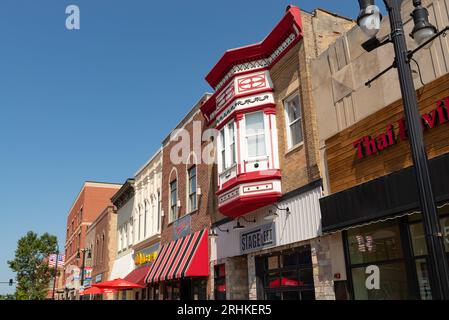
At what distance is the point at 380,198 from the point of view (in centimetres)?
964

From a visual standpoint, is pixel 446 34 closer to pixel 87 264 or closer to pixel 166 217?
pixel 166 217

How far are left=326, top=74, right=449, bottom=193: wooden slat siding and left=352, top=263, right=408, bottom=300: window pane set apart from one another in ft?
6.83

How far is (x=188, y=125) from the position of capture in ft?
75.1

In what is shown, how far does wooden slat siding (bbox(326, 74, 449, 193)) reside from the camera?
8836 mm

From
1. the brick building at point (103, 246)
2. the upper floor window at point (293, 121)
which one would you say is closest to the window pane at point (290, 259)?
the upper floor window at point (293, 121)

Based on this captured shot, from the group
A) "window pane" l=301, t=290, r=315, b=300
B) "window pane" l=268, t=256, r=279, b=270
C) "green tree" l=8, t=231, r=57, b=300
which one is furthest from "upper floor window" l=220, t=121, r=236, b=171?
"green tree" l=8, t=231, r=57, b=300

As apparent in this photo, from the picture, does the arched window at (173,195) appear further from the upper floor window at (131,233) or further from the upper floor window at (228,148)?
the upper floor window at (131,233)

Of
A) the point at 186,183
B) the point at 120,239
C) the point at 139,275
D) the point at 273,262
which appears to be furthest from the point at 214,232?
the point at 120,239

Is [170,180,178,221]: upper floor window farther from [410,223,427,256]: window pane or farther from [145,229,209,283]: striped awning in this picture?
[410,223,427,256]: window pane

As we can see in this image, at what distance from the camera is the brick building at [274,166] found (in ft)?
42.1

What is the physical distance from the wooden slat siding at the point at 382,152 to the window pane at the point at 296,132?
78.5 inches

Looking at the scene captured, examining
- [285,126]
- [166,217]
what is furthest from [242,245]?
[166,217]
